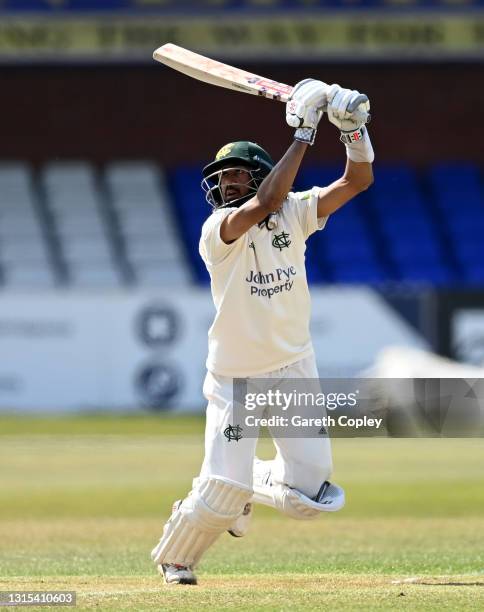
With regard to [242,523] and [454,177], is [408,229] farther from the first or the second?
[242,523]

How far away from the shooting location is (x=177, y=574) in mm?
6562

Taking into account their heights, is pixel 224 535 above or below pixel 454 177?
below

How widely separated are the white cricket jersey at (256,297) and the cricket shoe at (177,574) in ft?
2.96

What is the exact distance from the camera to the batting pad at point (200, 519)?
6.38 metres

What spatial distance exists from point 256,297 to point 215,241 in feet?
1.00

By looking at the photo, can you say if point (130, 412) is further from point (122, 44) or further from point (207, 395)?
point (207, 395)

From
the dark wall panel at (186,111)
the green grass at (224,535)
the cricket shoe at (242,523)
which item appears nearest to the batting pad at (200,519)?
the green grass at (224,535)

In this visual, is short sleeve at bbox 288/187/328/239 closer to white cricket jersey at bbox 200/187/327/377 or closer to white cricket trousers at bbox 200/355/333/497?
white cricket jersey at bbox 200/187/327/377

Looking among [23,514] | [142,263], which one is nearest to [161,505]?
[23,514]

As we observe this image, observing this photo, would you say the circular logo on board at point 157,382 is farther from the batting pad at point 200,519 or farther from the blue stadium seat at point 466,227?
the batting pad at point 200,519

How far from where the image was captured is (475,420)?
8.52 m

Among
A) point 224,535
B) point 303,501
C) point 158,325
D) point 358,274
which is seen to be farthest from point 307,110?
point 358,274

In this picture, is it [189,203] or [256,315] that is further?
[189,203]

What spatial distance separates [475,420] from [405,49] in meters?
13.7
